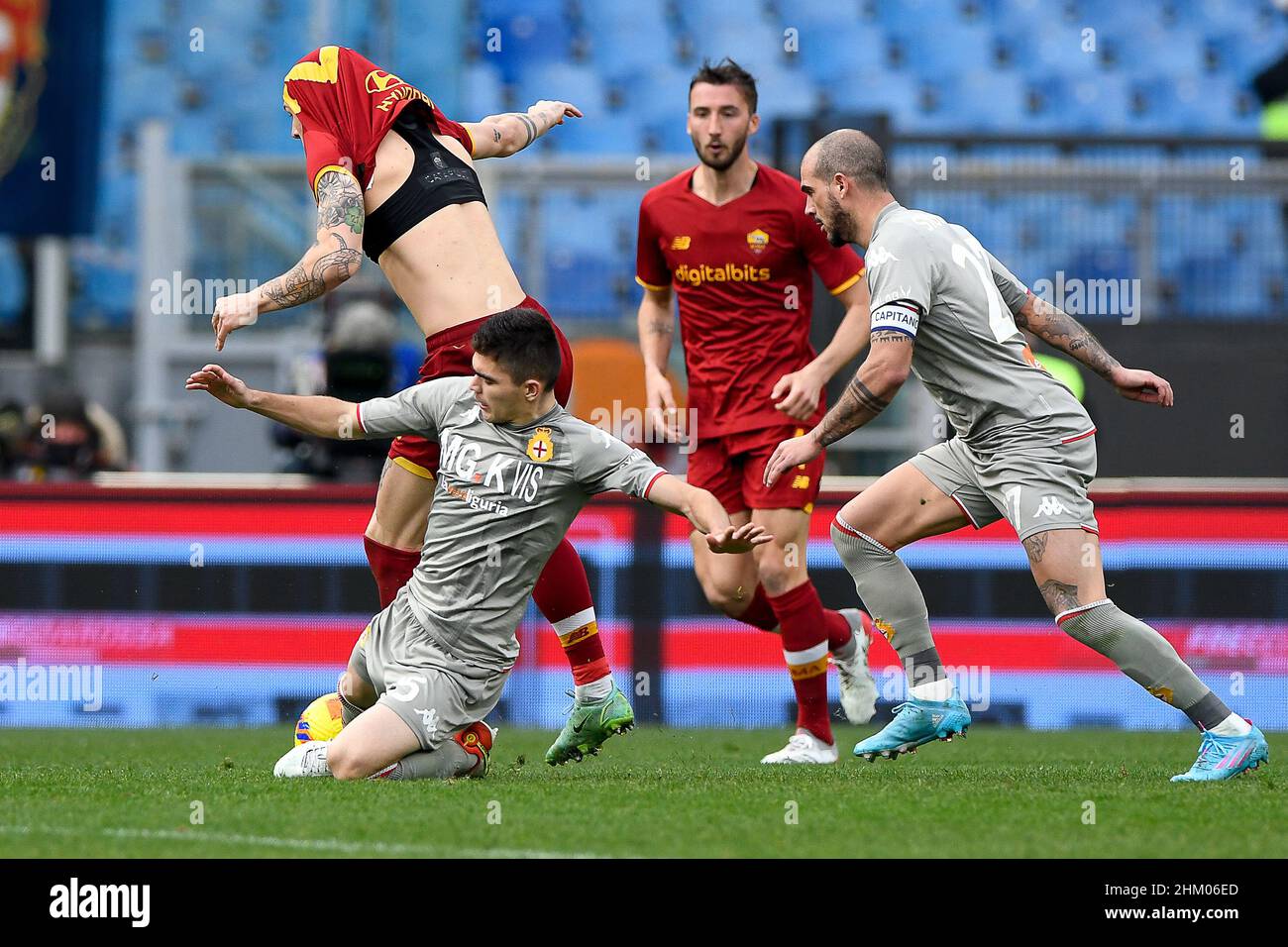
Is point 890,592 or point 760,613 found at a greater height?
point 890,592

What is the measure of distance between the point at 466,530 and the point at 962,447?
1.62 meters

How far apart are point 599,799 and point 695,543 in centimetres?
194

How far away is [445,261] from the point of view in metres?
5.76

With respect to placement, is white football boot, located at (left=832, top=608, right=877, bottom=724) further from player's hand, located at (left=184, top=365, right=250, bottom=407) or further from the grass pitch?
player's hand, located at (left=184, top=365, right=250, bottom=407)

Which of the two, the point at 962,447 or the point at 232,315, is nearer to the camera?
the point at 232,315

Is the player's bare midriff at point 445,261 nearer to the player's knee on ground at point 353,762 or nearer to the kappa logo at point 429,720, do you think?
the kappa logo at point 429,720

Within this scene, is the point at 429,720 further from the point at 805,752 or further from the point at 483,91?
the point at 483,91

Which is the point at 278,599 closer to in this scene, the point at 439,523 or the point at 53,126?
the point at 439,523

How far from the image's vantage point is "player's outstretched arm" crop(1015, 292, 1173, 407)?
5590 millimetres

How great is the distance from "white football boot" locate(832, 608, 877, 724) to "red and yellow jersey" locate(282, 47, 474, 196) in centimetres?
274

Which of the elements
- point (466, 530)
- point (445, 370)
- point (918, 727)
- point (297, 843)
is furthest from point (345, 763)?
point (918, 727)

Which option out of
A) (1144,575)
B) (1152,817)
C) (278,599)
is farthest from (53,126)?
(1152,817)

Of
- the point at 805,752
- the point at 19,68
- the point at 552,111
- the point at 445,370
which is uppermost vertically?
the point at 19,68

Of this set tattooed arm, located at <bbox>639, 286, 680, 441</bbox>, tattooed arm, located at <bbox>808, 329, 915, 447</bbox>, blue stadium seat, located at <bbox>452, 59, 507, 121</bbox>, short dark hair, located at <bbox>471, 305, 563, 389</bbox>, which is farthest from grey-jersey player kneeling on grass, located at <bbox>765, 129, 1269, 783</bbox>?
blue stadium seat, located at <bbox>452, 59, 507, 121</bbox>
